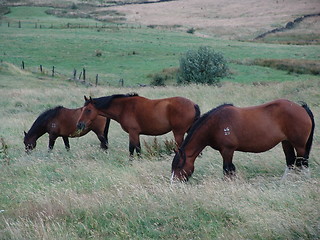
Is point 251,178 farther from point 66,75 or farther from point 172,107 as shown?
point 66,75

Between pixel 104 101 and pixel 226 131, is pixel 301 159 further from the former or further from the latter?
pixel 104 101

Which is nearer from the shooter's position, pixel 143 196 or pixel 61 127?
pixel 143 196

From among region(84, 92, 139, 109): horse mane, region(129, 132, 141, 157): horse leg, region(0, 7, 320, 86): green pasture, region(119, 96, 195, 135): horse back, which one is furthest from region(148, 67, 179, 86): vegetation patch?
region(129, 132, 141, 157): horse leg

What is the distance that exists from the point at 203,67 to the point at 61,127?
21281 millimetres

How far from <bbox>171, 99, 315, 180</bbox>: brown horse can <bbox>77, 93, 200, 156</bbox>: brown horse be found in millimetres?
2302

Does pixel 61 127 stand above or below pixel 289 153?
below

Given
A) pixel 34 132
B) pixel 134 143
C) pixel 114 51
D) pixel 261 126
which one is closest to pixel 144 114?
pixel 134 143

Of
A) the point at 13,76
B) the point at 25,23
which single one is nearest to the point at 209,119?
the point at 13,76

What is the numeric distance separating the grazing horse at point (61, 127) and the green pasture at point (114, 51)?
2582 cm

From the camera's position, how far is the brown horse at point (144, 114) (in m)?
10.0

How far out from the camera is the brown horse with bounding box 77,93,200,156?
10016mm

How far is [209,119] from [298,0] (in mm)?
122958

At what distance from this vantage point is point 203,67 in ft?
107

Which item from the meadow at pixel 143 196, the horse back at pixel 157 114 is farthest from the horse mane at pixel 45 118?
the horse back at pixel 157 114
